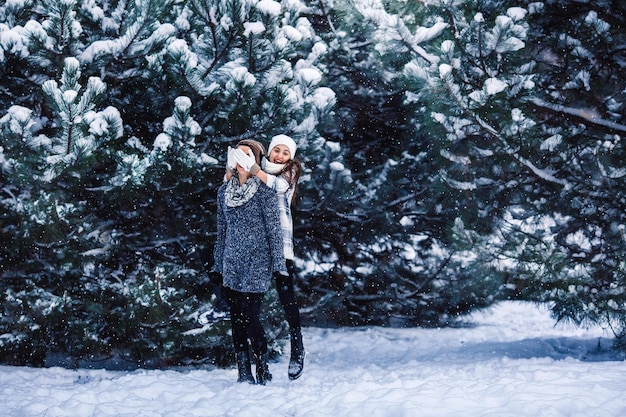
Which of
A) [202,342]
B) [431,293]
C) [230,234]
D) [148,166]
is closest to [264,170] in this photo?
[230,234]

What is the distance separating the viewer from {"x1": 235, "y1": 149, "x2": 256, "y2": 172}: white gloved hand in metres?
4.04

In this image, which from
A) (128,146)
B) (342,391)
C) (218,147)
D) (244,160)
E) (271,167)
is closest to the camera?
(342,391)

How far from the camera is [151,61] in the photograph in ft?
15.7

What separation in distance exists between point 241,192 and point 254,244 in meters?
0.37

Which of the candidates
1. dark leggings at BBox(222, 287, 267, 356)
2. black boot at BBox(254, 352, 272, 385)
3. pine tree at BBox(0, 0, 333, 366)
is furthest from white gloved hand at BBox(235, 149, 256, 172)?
black boot at BBox(254, 352, 272, 385)

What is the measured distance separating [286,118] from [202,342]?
2.04 m

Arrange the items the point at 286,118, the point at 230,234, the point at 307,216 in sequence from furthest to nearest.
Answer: the point at 307,216 → the point at 286,118 → the point at 230,234

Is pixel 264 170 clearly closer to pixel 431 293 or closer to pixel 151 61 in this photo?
pixel 151 61

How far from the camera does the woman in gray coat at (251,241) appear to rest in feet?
Result: 13.7

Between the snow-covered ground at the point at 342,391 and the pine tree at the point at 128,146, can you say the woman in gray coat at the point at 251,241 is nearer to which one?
the snow-covered ground at the point at 342,391

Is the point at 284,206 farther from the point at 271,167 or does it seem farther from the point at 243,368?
the point at 243,368

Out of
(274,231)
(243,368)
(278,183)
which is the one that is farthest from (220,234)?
(243,368)

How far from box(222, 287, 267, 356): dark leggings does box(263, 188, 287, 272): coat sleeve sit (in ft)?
1.04

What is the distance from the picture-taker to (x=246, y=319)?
14.2ft
